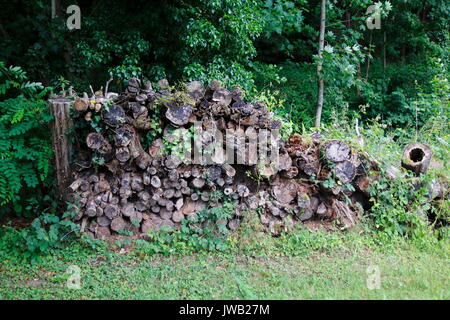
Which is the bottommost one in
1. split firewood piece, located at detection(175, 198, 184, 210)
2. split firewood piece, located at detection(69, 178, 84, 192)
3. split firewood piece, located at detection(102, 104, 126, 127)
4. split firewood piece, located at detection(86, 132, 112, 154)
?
split firewood piece, located at detection(175, 198, 184, 210)

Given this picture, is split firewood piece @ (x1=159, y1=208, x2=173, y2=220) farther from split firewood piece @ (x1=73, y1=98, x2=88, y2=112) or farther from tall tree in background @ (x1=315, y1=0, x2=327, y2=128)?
tall tree in background @ (x1=315, y1=0, x2=327, y2=128)

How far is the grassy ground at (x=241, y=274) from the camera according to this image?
4098mm

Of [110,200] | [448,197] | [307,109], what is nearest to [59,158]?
[110,200]

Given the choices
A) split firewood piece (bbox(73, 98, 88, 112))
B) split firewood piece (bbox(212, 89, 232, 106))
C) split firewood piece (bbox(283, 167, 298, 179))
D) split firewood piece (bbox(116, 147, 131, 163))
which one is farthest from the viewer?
split firewood piece (bbox(283, 167, 298, 179))

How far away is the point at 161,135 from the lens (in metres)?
5.37

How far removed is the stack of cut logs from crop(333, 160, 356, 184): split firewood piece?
0.04ft

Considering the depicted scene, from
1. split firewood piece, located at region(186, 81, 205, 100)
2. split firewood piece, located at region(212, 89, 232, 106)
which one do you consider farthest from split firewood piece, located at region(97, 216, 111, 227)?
split firewood piece, located at region(212, 89, 232, 106)

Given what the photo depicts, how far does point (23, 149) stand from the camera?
5414mm

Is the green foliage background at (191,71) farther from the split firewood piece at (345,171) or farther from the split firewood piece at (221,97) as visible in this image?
the split firewood piece at (221,97)

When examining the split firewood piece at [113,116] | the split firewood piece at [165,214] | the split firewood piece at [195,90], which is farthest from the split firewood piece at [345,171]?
the split firewood piece at [113,116]

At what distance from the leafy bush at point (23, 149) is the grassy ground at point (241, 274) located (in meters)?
0.94

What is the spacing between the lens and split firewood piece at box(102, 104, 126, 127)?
5012mm

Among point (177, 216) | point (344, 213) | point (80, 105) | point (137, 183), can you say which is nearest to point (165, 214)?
point (177, 216)
